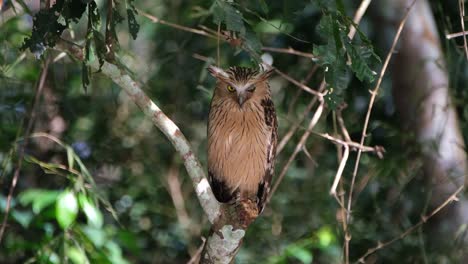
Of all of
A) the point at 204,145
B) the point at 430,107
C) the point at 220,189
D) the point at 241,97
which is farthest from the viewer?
the point at 204,145

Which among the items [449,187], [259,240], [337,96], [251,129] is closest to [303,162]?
[259,240]

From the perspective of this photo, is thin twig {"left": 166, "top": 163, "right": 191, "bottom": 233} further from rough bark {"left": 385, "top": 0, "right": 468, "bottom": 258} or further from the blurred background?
rough bark {"left": 385, "top": 0, "right": 468, "bottom": 258}

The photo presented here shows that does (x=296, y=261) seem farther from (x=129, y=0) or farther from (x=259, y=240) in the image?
(x=129, y=0)

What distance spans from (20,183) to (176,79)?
3.76ft

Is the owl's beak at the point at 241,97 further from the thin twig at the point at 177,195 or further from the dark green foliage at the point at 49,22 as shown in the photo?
the thin twig at the point at 177,195

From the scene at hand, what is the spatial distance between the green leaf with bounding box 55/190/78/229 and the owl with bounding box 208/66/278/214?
0.73 m

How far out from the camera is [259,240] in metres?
5.12

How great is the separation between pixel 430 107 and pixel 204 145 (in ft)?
4.97

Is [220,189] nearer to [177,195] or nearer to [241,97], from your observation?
[241,97]

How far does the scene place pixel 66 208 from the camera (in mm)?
3320

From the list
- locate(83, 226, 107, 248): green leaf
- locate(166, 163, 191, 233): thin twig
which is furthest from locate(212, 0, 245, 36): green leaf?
locate(166, 163, 191, 233): thin twig

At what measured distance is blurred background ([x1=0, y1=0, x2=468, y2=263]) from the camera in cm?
369

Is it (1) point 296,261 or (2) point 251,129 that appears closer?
(2) point 251,129

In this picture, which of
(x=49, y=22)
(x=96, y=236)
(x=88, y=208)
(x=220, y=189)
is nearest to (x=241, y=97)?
(x=220, y=189)
